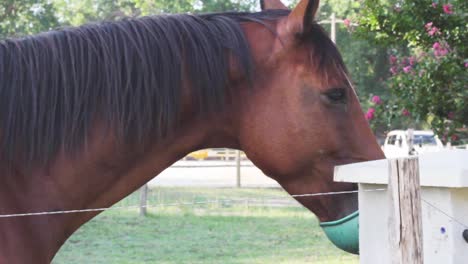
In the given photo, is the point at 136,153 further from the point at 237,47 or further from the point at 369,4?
the point at 369,4

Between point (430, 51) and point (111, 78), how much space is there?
4396 mm

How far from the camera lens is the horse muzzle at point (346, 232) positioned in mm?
2537

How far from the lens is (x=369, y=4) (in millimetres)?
5969

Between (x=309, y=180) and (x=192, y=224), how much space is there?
7482 mm

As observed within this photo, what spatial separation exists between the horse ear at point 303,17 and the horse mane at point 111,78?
0.20 metres

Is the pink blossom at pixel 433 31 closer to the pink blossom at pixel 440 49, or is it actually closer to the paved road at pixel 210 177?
the pink blossom at pixel 440 49

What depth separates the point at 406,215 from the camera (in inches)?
72.8

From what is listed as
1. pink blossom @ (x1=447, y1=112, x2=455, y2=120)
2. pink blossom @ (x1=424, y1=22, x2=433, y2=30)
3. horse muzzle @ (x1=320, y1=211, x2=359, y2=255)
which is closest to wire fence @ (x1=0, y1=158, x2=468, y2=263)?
pink blossom @ (x1=447, y1=112, x2=455, y2=120)

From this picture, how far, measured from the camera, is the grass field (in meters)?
7.61

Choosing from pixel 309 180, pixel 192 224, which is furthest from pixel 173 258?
pixel 309 180

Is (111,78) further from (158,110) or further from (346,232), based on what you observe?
(346,232)

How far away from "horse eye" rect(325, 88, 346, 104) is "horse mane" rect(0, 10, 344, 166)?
12.2 inches

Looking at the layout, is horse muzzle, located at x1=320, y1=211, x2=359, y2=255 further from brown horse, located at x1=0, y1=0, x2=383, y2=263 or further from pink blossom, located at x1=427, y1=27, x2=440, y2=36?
pink blossom, located at x1=427, y1=27, x2=440, y2=36

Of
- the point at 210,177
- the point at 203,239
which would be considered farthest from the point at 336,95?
the point at 210,177
